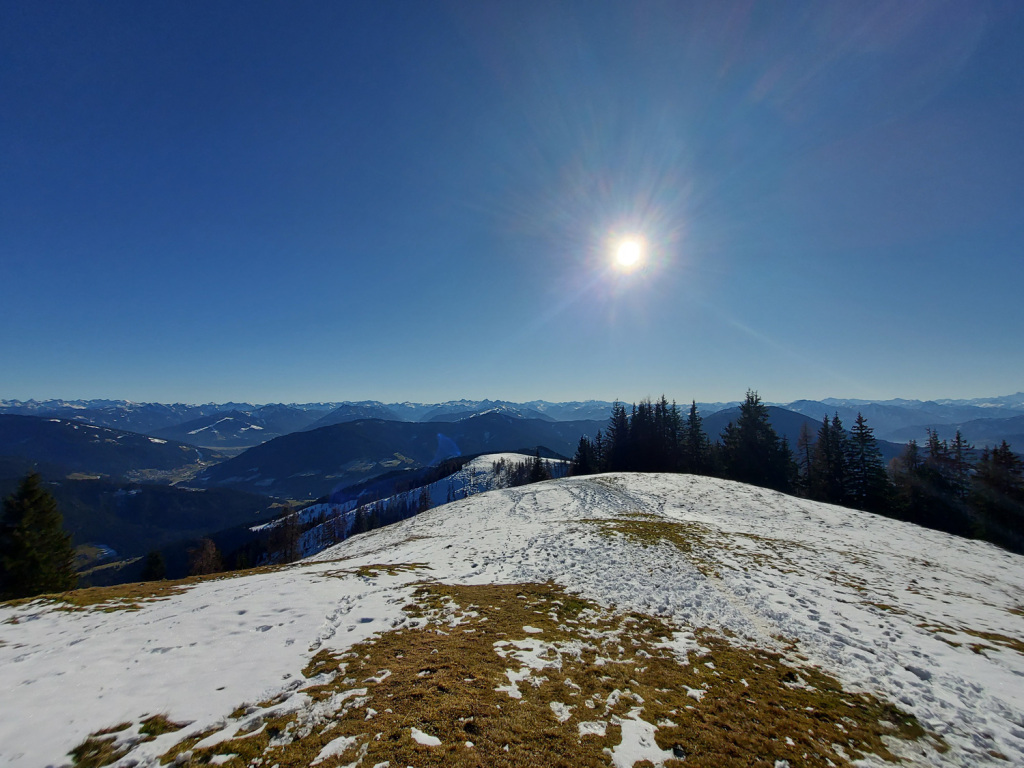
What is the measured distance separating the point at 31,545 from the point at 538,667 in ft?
128

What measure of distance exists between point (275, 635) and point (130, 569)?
278 m

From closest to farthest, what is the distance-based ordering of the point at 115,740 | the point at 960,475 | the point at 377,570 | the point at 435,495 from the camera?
the point at 115,740, the point at 377,570, the point at 960,475, the point at 435,495

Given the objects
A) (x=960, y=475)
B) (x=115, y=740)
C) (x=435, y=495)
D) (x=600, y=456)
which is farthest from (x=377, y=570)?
(x=435, y=495)

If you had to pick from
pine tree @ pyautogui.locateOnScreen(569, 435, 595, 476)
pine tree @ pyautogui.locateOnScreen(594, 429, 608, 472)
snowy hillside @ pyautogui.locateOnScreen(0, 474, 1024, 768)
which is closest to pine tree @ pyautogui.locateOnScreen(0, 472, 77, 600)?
snowy hillside @ pyautogui.locateOnScreen(0, 474, 1024, 768)

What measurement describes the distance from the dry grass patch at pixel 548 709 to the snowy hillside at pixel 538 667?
4 cm

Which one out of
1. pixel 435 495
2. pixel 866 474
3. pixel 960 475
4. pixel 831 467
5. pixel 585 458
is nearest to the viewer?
pixel 960 475

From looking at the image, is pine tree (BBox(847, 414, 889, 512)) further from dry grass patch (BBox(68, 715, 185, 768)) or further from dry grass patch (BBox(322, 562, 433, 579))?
dry grass patch (BBox(68, 715, 185, 768))

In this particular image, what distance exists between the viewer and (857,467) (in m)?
46.3

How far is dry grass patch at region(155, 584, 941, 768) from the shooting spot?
594 centimetres

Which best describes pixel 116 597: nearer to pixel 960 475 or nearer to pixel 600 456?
pixel 960 475

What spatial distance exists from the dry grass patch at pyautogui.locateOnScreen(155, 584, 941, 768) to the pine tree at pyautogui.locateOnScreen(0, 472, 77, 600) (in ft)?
111

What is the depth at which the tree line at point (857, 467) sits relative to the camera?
3819 cm

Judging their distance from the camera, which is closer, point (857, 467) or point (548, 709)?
point (548, 709)

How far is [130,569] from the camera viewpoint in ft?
632
